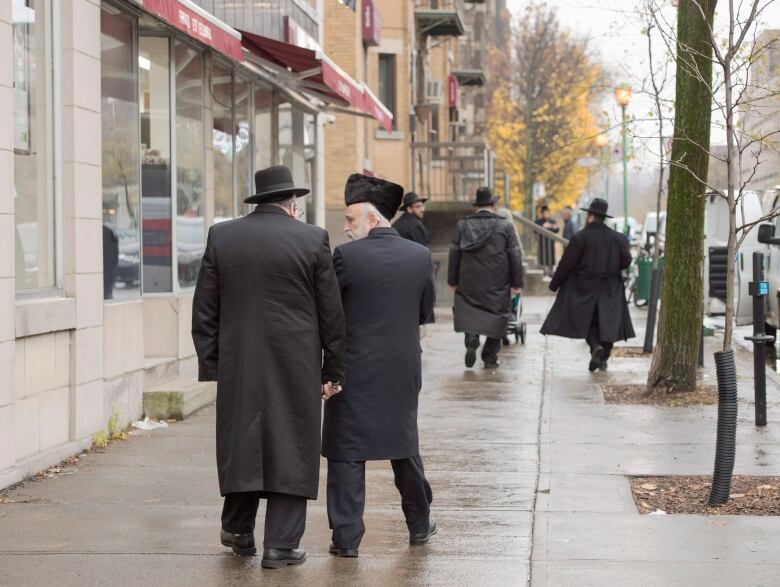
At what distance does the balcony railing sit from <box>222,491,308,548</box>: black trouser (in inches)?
1180

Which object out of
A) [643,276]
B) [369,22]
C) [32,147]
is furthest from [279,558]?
[369,22]

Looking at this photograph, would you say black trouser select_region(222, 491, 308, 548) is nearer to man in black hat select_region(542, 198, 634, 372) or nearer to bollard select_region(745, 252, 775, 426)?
bollard select_region(745, 252, 775, 426)

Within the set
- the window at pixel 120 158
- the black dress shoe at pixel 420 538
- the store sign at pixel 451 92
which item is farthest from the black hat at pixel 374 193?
the store sign at pixel 451 92

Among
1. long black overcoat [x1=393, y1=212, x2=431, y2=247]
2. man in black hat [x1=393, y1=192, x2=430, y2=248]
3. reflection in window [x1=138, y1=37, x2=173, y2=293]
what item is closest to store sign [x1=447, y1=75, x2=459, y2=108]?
man in black hat [x1=393, y1=192, x2=430, y2=248]

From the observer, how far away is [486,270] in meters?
15.1

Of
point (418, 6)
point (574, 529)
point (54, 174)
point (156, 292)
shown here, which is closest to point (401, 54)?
point (418, 6)

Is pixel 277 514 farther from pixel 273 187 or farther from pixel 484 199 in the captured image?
pixel 484 199

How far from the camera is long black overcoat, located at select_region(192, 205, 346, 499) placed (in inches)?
249

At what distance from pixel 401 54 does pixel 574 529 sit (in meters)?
→ 26.2

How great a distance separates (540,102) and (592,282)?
39540mm

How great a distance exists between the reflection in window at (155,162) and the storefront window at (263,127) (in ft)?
13.4

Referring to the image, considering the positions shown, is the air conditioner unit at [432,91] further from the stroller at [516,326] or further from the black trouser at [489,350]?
the black trouser at [489,350]

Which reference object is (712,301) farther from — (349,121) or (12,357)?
(12,357)

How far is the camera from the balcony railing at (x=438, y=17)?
1398 inches
